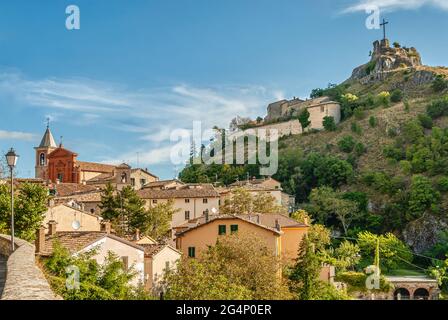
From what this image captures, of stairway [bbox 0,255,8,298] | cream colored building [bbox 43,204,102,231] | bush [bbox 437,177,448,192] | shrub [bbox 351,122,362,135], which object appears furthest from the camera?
shrub [bbox 351,122,362,135]

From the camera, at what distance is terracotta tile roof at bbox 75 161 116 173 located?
72812mm

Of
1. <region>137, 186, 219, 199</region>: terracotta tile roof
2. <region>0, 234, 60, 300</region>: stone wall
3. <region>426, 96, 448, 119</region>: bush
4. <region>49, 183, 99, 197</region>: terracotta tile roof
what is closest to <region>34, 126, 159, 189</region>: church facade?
<region>49, 183, 99, 197</region>: terracotta tile roof

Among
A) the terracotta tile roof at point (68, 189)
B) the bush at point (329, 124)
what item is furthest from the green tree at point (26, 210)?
the bush at point (329, 124)

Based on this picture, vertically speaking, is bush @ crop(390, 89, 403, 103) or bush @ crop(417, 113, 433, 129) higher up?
bush @ crop(390, 89, 403, 103)

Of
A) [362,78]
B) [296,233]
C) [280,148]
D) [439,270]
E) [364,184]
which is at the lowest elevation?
[439,270]

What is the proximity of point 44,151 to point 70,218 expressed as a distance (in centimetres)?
4609

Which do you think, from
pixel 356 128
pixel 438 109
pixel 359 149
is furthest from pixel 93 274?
pixel 438 109

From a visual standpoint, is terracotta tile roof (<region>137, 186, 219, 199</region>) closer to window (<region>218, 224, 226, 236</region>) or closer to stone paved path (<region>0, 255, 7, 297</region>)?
window (<region>218, 224, 226, 236</region>)

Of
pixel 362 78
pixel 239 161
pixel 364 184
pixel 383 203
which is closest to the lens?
pixel 383 203

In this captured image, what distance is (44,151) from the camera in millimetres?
79438
